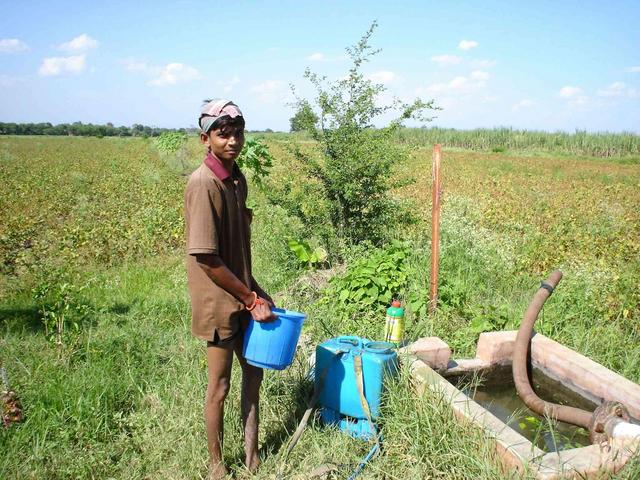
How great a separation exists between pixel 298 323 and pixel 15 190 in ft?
43.7

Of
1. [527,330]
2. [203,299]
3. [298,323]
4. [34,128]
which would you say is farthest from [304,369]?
[34,128]

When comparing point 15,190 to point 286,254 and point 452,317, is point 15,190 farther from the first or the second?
point 452,317

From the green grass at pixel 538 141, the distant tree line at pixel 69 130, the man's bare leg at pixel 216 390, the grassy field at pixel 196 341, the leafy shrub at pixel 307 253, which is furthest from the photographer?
the distant tree line at pixel 69 130

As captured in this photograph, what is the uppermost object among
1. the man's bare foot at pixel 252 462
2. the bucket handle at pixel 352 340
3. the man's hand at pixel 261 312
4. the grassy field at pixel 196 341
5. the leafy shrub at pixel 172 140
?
the leafy shrub at pixel 172 140

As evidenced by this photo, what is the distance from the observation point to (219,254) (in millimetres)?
2254

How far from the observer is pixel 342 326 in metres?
4.11

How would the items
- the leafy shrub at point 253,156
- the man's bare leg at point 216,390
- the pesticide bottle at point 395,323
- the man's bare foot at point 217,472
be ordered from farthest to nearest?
the leafy shrub at point 253,156 → the pesticide bottle at point 395,323 → the man's bare foot at point 217,472 → the man's bare leg at point 216,390

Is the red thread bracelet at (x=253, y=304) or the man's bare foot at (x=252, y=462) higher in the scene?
the red thread bracelet at (x=253, y=304)

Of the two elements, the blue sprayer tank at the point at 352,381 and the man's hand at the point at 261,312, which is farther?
the blue sprayer tank at the point at 352,381

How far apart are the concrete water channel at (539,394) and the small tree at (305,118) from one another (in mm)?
3574

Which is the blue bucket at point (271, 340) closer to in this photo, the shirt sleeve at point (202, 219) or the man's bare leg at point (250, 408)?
the man's bare leg at point (250, 408)

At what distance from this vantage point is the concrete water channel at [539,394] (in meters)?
2.29

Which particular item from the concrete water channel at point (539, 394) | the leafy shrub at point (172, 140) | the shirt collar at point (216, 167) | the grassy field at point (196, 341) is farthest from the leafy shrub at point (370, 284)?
the leafy shrub at point (172, 140)

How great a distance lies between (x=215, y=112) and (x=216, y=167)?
0.26 metres
